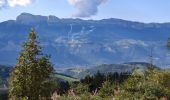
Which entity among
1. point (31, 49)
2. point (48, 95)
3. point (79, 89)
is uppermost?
point (31, 49)

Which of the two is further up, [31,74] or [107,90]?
[31,74]

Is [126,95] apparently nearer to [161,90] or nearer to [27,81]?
[161,90]

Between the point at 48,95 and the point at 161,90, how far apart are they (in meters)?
24.4

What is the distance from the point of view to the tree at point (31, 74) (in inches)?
778

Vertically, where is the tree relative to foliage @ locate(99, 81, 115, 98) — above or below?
above

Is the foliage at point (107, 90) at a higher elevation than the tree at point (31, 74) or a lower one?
lower

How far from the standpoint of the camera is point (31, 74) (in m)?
20.0

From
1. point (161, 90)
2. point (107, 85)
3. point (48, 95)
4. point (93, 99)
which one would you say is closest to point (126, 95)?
point (93, 99)

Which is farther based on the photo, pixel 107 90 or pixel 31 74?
pixel 107 90

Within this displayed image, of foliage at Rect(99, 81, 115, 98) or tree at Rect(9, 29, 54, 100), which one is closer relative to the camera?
tree at Rect(9, 29, 54, 100)

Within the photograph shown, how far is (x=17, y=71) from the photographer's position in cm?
2009

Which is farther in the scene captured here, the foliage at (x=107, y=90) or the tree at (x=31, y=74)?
the foliage at (x=107, y=90)

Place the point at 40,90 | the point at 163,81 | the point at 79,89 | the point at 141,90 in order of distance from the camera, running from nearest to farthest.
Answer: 1. the point at 40,90
2. the point at 141,90
3. the point at 79,89
4. the point at 163,81

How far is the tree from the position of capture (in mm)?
19750
